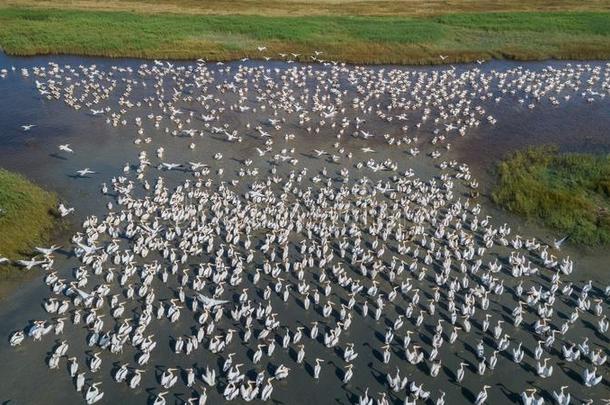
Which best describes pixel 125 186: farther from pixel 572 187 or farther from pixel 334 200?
pixel 572 187

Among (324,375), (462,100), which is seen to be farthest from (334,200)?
(462,100)

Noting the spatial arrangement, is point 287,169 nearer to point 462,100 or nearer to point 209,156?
point 209,156

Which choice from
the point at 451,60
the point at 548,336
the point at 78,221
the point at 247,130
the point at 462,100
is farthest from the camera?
the point at 451,60

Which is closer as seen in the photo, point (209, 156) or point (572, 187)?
point (572, 187)

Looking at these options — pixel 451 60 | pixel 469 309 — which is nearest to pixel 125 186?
pixel 469 309

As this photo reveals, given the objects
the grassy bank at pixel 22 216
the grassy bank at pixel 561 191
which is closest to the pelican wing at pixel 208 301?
the grassy bank at pixel 22 216

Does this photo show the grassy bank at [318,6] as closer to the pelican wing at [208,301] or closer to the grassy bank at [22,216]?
the grassy bank at [22,216]

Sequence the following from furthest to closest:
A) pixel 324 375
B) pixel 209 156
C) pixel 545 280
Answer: pixel 209 156 → pixel 545 280 → pixel 324 375

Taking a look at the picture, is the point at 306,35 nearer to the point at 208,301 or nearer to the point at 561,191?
the point at 561,191
